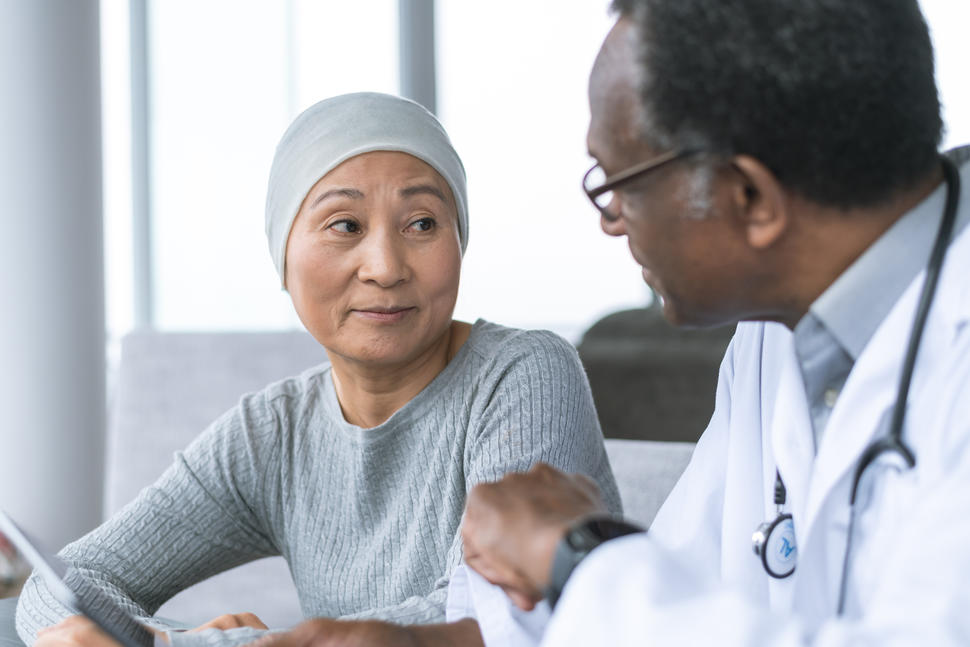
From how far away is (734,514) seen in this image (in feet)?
3.78

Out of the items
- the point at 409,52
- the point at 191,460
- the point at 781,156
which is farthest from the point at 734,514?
the point at 409,52

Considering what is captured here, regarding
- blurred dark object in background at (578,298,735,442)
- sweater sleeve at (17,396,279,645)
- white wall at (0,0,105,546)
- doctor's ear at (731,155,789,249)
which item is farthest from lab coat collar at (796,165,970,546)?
white wall at (0,0,105,546)

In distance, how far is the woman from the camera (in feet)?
4.93

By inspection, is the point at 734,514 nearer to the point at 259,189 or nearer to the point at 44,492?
the point at 44,492

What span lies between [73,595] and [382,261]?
64 cm

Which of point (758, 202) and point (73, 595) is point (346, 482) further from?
point (758, 202)

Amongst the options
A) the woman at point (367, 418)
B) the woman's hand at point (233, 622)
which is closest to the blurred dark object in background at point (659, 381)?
the woman at point (367, 418)

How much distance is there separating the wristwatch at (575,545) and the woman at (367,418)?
514 millimetres

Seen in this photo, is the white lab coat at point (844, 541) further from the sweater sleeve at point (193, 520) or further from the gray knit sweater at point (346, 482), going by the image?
the sweater sleeve at point (193, 520)

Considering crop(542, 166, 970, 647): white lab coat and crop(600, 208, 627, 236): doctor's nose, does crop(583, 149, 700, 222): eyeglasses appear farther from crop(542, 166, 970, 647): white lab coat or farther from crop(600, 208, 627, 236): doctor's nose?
crop(542, 166, 970, 647): white lab coat

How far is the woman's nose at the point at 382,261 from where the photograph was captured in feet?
4.89

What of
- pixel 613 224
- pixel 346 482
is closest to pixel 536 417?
pixel 346 482

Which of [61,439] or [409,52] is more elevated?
[409,52]

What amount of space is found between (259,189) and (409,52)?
147 cm
